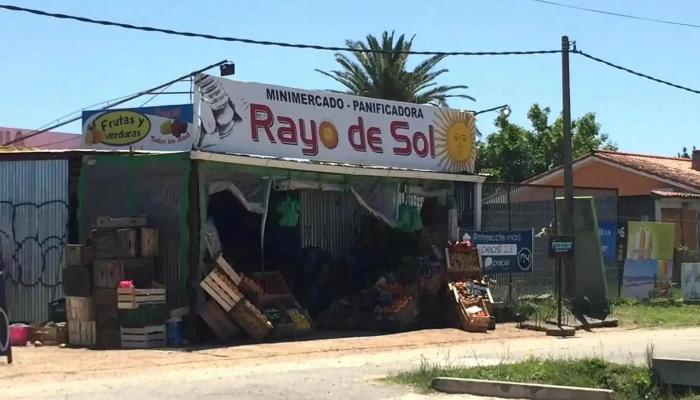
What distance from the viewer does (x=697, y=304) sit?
26875 mm

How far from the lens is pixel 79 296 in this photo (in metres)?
17.0

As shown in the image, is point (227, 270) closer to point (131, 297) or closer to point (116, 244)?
point (131, 297)

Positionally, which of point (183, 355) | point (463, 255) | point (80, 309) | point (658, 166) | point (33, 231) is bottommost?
point (183, 355)

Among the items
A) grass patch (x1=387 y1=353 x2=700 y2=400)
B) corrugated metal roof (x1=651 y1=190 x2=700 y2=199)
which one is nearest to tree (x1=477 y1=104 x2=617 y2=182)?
corrugated metal roof (x1=651 y1=190 x2=700 y2=199)

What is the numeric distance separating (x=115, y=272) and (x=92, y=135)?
17.7ft

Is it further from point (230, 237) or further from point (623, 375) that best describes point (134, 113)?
point (623, 375)

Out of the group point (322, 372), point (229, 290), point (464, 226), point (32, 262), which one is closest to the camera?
point (322, 372)

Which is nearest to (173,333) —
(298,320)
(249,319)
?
(249,319)

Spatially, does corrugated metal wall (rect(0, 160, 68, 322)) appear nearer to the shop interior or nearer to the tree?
the shop interior

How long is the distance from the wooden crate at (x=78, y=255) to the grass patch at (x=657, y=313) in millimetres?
12287

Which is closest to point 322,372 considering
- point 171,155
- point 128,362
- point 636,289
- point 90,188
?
point 128,362

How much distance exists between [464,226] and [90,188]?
917 cm

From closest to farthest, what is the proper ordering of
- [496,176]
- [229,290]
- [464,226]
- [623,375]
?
1. [623,375]
2. [229,290]
3. [464,226]
4. [496,176]

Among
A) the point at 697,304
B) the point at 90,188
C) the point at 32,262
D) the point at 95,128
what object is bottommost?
the point at 697,304
